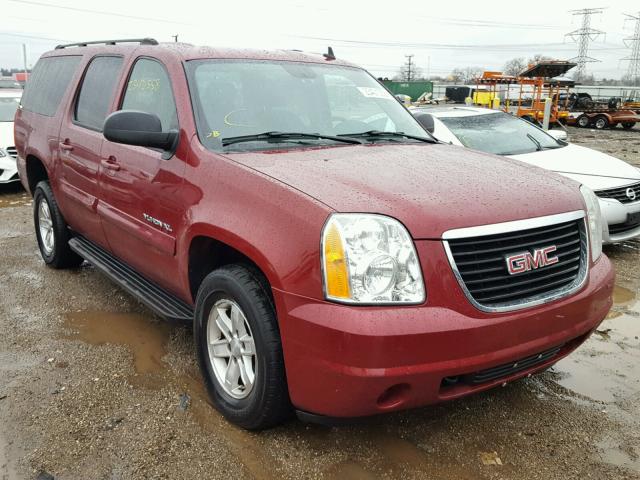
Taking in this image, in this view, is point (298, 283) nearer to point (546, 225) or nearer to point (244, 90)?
point (546, 225)

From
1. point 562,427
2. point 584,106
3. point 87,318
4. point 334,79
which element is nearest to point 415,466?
point 562,427

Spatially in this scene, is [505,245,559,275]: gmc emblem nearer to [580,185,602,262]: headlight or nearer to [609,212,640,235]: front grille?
[580,185,602,262]: headlight

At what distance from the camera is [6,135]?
977 centimetres

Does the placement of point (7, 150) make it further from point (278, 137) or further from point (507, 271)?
point (507, 271)

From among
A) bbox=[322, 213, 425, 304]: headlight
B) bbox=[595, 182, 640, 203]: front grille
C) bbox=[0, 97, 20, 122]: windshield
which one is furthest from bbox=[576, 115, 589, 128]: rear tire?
bbox=[322, 213, 425, 304]: headlight

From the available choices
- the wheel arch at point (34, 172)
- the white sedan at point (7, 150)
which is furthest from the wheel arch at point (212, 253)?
the white sedan at point (7, 150)

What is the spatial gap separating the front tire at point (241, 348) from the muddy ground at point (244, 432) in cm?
17

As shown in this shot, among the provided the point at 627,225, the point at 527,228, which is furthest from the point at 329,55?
the point at 627,225

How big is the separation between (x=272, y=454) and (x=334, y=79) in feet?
7.94

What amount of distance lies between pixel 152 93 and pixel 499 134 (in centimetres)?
476

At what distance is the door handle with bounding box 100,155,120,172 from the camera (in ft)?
12.1

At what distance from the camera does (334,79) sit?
3.88 metres

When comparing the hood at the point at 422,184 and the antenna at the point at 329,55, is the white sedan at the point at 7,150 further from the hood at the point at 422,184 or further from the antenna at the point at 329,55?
the hood at the point at 422,184

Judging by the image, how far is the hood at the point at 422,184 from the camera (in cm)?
234
